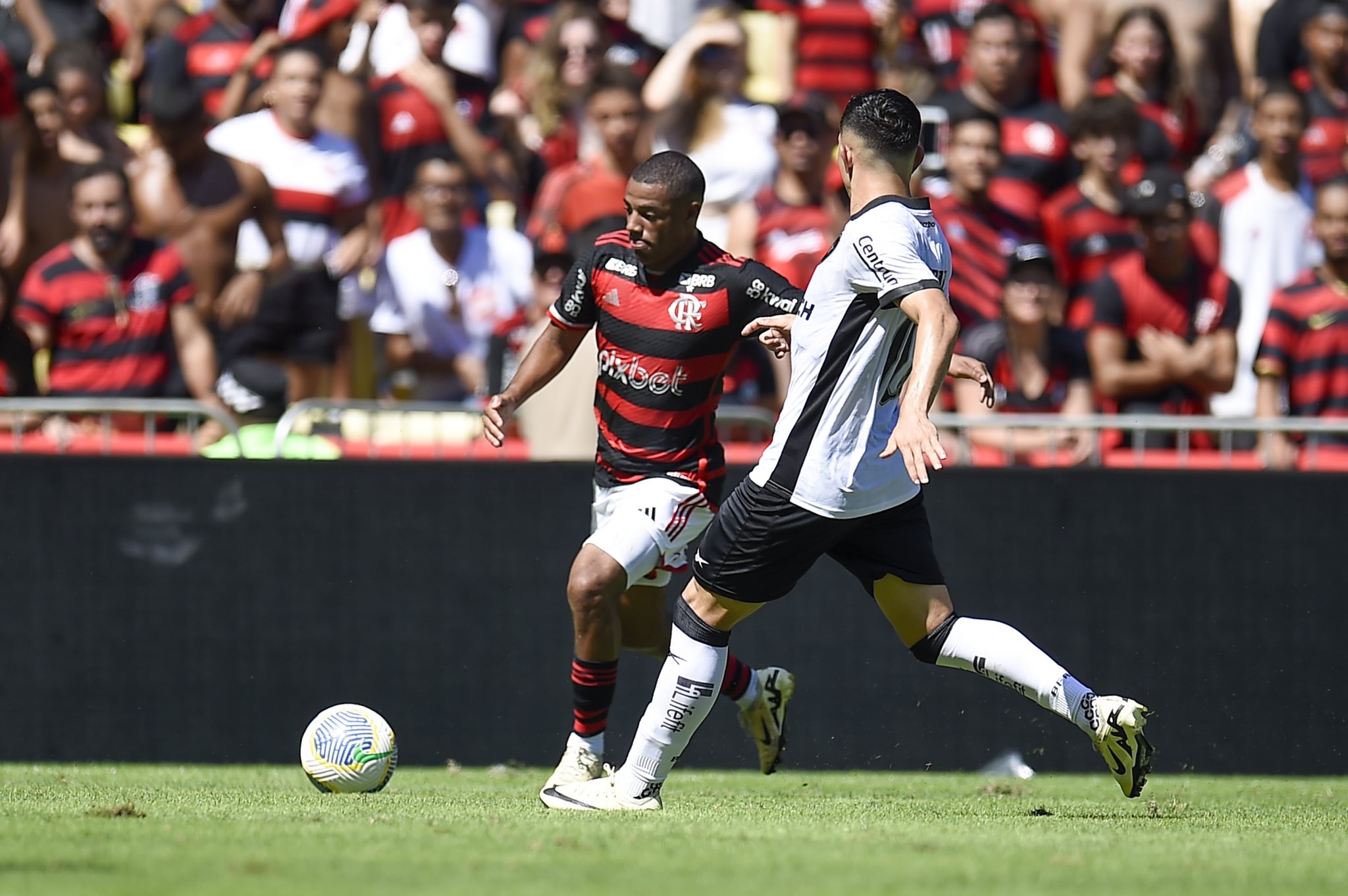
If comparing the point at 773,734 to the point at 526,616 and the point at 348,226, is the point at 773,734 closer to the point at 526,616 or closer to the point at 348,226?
the point at 526,616

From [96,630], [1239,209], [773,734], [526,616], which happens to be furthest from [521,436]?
[1239,209]

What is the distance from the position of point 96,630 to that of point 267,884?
16.3ft

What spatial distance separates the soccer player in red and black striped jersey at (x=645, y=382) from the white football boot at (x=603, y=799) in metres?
0.36

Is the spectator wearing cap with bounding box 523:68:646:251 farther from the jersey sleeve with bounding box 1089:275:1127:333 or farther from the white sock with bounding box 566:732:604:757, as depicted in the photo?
the white sock with bounding box 566:732:604:757

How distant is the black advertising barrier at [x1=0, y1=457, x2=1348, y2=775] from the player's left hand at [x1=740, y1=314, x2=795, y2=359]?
2.69 meters

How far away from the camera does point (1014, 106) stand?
41.8 ft

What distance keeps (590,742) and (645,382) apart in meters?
1.44

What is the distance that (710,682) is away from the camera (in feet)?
21.4

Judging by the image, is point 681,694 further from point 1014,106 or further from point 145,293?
point 1014,106

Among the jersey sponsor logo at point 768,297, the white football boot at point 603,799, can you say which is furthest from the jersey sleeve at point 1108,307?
the white football boot at point 603,799

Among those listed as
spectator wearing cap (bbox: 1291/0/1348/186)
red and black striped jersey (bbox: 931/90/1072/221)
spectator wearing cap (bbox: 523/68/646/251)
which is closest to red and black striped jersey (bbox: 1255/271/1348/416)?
red and black striped jersey (bbox: 931/90/1072/221)

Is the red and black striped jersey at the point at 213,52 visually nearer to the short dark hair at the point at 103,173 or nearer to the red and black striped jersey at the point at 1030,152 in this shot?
the short dark hair at the point at 103,173

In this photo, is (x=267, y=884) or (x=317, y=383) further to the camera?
(x=317, y=383)

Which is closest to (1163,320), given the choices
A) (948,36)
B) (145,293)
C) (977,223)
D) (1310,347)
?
(1310,347)
